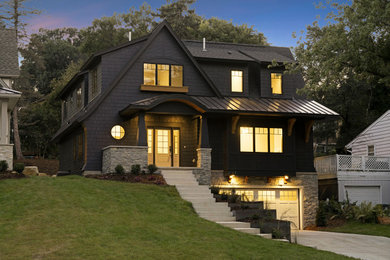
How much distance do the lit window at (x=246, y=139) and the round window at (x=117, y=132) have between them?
18.2 feet

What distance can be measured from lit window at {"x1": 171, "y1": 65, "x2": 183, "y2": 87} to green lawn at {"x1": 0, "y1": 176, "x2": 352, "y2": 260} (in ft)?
23.3

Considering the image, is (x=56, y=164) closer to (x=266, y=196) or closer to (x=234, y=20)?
(x=266, y=196)

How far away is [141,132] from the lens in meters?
23.2

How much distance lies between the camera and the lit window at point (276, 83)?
2772 centimetres

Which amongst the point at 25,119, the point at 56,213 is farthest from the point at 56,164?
the point at 56,213

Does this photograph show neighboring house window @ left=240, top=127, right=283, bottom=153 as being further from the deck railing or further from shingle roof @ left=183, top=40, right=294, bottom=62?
the deck railing

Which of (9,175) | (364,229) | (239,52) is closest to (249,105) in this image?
(239,52)

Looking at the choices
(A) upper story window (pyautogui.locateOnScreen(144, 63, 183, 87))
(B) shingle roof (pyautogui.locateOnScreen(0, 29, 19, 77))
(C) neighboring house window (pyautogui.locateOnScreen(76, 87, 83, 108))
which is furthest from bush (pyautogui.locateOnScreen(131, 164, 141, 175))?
(C) neighboring house window (pyautogui.locateOnScreen(76, 87, 83, 108))

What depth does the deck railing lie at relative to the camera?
28995mm

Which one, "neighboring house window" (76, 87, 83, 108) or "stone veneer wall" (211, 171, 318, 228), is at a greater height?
"neighboring house window" (76, 87, 83, 108)

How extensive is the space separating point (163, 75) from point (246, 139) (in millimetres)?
4896

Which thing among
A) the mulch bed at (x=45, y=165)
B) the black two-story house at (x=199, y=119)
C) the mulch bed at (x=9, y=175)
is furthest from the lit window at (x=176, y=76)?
the mulch bed at (x=45, y=165)

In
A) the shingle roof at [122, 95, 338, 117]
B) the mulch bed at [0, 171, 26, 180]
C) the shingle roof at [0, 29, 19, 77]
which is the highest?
the shingle roof at [0, 29, 19, 77]

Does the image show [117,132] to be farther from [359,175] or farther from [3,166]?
[359,175]
